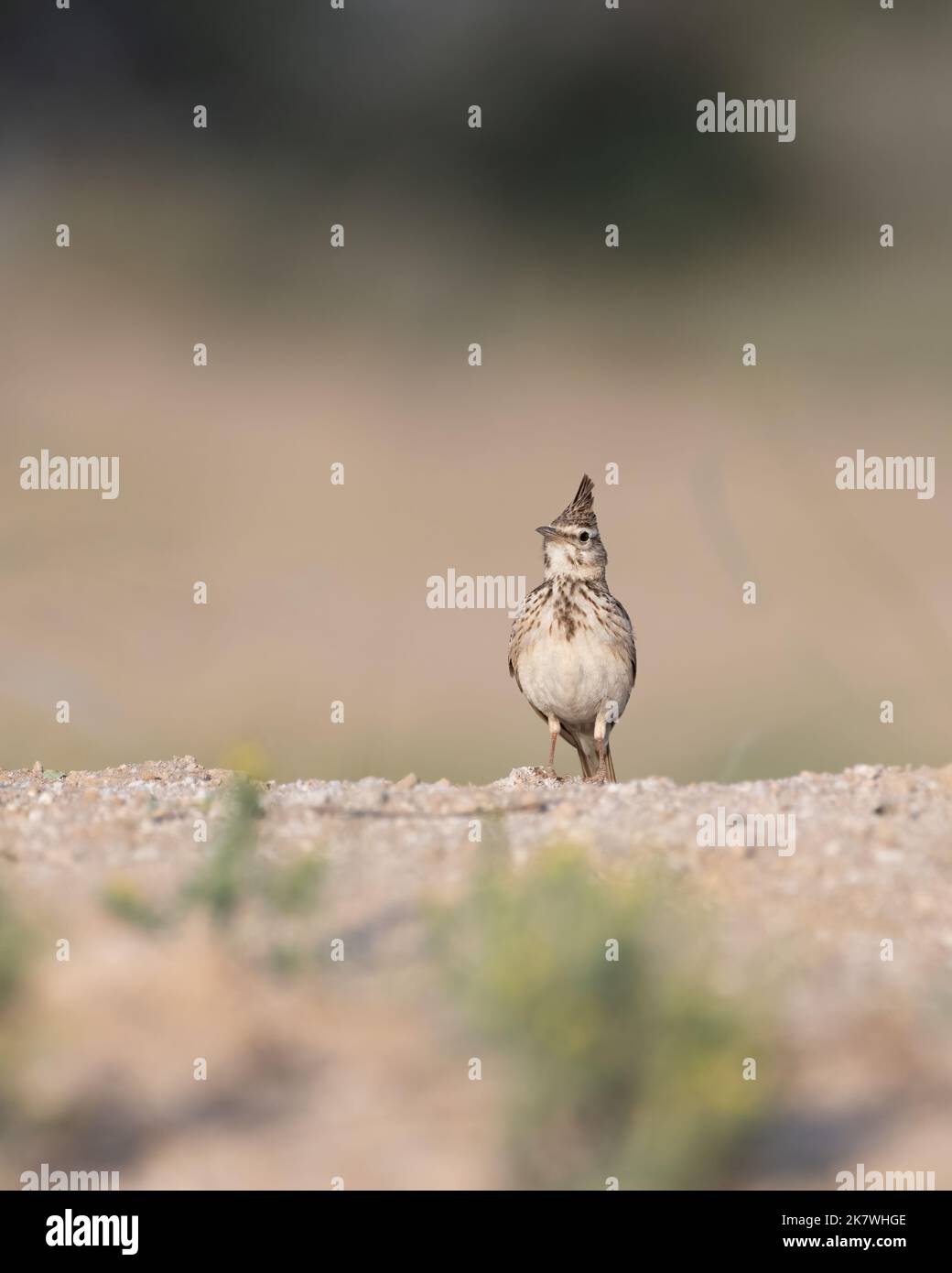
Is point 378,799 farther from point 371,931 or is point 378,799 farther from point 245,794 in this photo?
point 371,931

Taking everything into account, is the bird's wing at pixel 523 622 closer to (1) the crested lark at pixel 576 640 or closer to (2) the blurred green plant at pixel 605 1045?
(1) the crested lark at pixel 576 640

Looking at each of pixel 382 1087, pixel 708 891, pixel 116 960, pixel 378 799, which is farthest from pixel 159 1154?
pixel 378 799

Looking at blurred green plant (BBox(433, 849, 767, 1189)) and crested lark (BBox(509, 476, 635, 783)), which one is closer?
blurred green plant (BBox(433, 849, 767, 1189))

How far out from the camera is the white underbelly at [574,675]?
348 inches

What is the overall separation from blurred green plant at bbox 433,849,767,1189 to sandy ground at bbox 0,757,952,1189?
0.36 feet

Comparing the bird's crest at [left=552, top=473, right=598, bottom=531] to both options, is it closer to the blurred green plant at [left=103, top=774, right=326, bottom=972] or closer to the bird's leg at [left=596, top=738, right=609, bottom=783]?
the bird's leg at [left=596, top=738, right=609, bottom=783]

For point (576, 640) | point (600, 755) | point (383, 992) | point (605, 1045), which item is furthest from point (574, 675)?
point (605, 1045)

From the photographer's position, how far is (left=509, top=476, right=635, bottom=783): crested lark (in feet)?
29.1

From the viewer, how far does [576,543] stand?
30.1 ft

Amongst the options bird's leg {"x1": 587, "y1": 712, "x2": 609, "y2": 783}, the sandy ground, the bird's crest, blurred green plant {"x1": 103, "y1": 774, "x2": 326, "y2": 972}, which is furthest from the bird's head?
blurred green plant {"x1": 103, "y1": 774, "x2": 326, "y2": 972}

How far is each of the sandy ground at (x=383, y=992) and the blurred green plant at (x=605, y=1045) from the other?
11 cm

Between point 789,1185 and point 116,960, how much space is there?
1898mm

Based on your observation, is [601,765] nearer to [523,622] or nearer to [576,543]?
[523,622]

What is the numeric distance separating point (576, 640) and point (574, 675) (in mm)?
203
